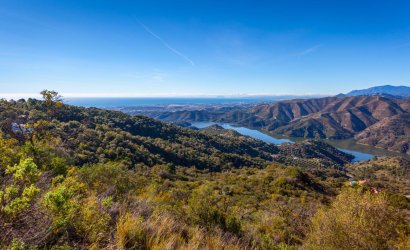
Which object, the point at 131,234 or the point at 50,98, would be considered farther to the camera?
the point at 50,98

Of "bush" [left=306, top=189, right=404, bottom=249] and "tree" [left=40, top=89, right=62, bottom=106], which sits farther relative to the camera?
"tree" [left=40, top=89, right=62, bottom=106]

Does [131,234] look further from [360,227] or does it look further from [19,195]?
[360,227]

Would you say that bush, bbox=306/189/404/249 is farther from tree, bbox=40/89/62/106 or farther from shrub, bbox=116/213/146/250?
tree, bbox=40/89/62/106

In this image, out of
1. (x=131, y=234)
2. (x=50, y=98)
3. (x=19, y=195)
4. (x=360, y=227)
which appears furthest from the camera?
(x=50, y=98)

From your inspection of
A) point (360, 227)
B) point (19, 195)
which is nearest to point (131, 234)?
point (19, 195)

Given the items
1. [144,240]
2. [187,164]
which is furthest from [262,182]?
[144,240]

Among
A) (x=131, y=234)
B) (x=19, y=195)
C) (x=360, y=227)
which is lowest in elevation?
(x=360, y=227)

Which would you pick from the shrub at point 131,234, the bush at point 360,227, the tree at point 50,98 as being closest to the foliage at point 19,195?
the shrub at point 131,234

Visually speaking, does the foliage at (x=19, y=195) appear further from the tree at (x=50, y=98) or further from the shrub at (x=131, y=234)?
the tree at (x=50, y=98)

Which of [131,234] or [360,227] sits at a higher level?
[131,234]

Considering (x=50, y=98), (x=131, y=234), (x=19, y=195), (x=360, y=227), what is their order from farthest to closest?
1. (x=50, y=98)
2. (x=360, y=227)
3. (x=131, y=234)
4. (x=19, y=195)

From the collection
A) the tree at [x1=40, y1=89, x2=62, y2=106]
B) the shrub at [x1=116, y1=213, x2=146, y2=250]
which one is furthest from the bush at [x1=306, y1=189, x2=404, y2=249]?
the tree at [x1=40, y1=89, x2=62, y2=106]
